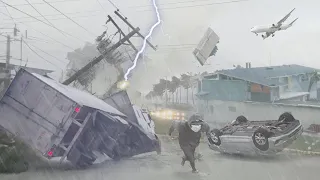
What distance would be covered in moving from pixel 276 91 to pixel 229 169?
1560cm

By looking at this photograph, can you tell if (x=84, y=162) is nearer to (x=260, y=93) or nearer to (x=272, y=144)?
(x=272, y=144)

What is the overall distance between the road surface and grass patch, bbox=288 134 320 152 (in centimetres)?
53

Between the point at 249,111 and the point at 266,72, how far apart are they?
12.9 ft

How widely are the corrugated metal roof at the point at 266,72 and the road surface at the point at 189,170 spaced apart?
1320 cm

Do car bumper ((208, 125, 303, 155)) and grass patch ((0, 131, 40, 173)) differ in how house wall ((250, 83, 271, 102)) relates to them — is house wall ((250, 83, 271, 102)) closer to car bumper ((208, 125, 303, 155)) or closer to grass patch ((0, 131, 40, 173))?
car bumper ((208, 125, 303, 155))

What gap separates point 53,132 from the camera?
789cm

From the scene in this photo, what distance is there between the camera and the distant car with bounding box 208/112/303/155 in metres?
9.79

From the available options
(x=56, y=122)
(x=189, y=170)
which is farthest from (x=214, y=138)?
(x=56, y=122)

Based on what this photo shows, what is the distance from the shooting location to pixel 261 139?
32.3 ft

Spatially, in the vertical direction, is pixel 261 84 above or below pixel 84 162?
above

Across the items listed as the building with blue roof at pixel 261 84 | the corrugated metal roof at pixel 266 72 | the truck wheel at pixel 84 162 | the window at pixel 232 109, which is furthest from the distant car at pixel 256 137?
the corrugated metal roof at pixel 266 72

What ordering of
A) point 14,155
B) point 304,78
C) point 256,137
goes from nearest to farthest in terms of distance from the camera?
point 14,155, point 256,137, point 304,78

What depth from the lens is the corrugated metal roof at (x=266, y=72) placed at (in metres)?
23.4

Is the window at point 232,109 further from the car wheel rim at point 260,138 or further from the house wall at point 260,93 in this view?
the car wheel rim at point 260,138
